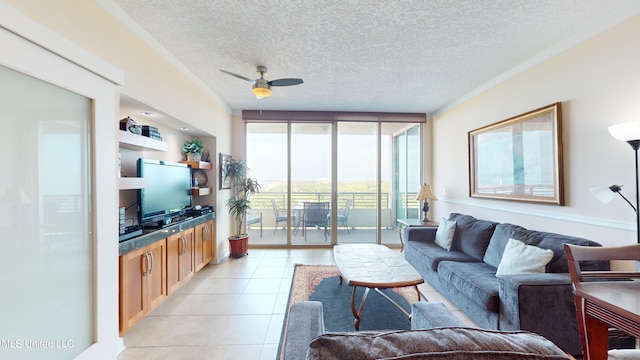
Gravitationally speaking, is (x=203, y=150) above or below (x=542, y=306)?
above

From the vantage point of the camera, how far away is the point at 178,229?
114 inches

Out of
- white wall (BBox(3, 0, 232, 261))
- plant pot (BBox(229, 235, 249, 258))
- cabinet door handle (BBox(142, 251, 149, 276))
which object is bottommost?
plant pot (BBox(229, 235, 249, 258))

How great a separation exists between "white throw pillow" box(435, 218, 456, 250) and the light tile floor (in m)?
0.60

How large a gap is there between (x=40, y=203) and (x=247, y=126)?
3670mm

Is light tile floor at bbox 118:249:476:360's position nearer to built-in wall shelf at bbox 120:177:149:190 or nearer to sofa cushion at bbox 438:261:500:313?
sofa cushion at bbox 438:261:500:313

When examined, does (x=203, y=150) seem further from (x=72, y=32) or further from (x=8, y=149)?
(x=8, y=149)

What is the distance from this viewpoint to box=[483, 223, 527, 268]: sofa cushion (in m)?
2.60

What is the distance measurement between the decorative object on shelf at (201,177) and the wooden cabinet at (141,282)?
1473 millimetres

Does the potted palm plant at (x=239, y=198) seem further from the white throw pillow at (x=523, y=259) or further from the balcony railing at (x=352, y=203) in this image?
the white throw pillow at (x=523, y=259)

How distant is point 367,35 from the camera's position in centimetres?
230

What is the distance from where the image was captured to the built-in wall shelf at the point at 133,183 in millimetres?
2078

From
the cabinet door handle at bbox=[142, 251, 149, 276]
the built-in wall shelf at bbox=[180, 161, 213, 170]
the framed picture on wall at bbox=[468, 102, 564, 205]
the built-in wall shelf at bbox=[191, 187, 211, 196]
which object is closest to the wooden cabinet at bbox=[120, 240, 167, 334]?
the cabinet door handle at bbox=[142, 251, 149, 276]

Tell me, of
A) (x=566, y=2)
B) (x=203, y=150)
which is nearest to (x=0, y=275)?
(x=203, y=150)

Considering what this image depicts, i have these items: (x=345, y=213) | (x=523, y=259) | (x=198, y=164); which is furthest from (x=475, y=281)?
(x=198, y=164)
